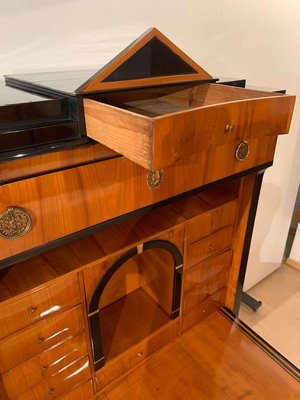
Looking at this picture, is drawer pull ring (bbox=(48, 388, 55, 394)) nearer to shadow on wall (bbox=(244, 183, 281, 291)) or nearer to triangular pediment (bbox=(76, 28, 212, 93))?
triangular pediment (bbox=(76, 28, 212, 93))

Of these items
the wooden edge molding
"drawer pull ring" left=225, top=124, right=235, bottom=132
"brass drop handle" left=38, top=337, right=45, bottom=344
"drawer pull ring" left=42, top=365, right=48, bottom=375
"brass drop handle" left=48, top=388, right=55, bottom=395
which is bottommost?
the wooden edge molding

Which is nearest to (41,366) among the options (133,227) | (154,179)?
(133,227)

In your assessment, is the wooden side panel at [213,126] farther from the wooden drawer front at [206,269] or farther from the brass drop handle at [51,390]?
the brass drop handle at [51,390]

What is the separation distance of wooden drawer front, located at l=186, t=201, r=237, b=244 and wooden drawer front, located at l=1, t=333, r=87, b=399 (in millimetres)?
475

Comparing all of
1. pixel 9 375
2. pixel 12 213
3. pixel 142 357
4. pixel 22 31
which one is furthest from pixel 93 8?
pixel 142 357

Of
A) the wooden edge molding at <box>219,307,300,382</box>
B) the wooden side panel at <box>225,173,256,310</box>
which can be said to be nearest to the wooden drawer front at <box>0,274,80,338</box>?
the wooden side panel at <box>225,173,256,310</box>

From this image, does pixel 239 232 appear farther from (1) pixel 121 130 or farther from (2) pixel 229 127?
(1) pixel 121 130

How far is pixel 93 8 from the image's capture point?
0.87 meters

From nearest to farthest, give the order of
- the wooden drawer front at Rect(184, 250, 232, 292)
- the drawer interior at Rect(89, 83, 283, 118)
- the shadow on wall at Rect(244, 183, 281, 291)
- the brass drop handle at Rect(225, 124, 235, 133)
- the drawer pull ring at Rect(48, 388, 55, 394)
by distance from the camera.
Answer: the brass drop handle at Rect(225, 124, 235, 133) → the drawer interior at Rect(89, 83, 283, 118) → the drawer pull ring at Rect(48, 388, 55, 394) → the wooden drawer front at Rect(184, 250, 232, 292) → the shadow on wall at Rect(244, 183, 281, 291)

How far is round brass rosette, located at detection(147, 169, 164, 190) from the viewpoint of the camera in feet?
2.34

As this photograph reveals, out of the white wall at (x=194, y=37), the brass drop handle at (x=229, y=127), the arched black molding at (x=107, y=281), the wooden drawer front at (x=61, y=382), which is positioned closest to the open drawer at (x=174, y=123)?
the brass drop handle at (x=229, y=127)

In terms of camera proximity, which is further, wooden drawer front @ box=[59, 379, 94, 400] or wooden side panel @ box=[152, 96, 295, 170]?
wooden drawer front @ box=[59, 379, 94, 400]

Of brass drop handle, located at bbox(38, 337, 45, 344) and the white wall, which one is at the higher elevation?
the white wall

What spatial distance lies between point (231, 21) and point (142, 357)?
1313mm
